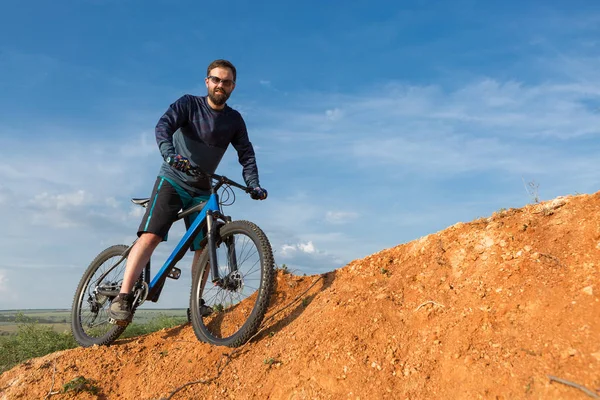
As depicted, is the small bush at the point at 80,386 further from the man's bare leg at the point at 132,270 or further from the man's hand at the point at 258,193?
the man's hand at the point at 258,193

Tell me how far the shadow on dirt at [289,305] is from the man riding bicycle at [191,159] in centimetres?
136

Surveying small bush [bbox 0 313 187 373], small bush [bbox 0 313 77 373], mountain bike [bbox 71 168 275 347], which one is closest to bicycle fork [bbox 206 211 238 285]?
mountain bike [bbox 71 168 275 347]

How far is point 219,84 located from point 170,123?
0.81 meters

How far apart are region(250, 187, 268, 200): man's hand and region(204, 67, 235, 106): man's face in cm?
129

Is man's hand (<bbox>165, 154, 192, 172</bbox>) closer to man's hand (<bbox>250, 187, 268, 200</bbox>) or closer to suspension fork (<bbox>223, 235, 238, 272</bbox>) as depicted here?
man's hand (<bbox>250, 187, 268, 200</bbox>)

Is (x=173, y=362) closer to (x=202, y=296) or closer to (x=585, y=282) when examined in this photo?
(x=202, y=296)

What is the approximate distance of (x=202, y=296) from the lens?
578 centimetres

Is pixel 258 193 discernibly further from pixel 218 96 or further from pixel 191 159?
pixel 218 96

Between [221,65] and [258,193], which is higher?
[221,65]

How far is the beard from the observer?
19.6 ft

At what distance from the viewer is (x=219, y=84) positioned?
5906mm

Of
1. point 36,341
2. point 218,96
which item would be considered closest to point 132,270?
point 218,96

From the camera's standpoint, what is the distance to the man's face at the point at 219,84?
19.3 feet

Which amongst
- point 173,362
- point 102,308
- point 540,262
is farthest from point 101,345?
point 540,262
